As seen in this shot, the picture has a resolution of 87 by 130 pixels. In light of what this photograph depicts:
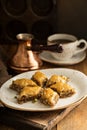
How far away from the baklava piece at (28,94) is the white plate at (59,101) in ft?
0.04

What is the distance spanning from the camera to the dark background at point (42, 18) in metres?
1.20

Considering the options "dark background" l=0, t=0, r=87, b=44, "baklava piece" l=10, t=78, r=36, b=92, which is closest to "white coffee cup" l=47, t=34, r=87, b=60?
"dark background" l=0, t=0, r=87, b=44

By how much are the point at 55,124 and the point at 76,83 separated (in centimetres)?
16

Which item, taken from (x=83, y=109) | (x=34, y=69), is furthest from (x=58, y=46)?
(x=83, y=109)

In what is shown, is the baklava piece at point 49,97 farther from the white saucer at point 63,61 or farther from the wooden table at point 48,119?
the white saucer at point 63,61

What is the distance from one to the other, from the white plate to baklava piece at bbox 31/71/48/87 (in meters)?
0.04

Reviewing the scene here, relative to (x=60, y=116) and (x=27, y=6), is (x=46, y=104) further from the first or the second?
(x=27, y=6)

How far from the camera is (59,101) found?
2.56ft

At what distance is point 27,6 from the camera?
46.8 inches

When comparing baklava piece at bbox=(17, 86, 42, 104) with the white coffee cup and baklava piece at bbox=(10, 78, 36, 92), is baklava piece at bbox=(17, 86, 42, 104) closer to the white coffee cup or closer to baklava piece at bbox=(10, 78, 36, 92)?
baklava piece at bbox=(10, 78, 36, 92)

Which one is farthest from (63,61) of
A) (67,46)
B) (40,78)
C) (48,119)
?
(48,119)

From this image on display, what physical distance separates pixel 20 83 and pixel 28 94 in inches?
2.5

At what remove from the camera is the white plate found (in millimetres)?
755

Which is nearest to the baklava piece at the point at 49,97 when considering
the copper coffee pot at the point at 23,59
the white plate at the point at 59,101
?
the white plate at the point at 59,101
